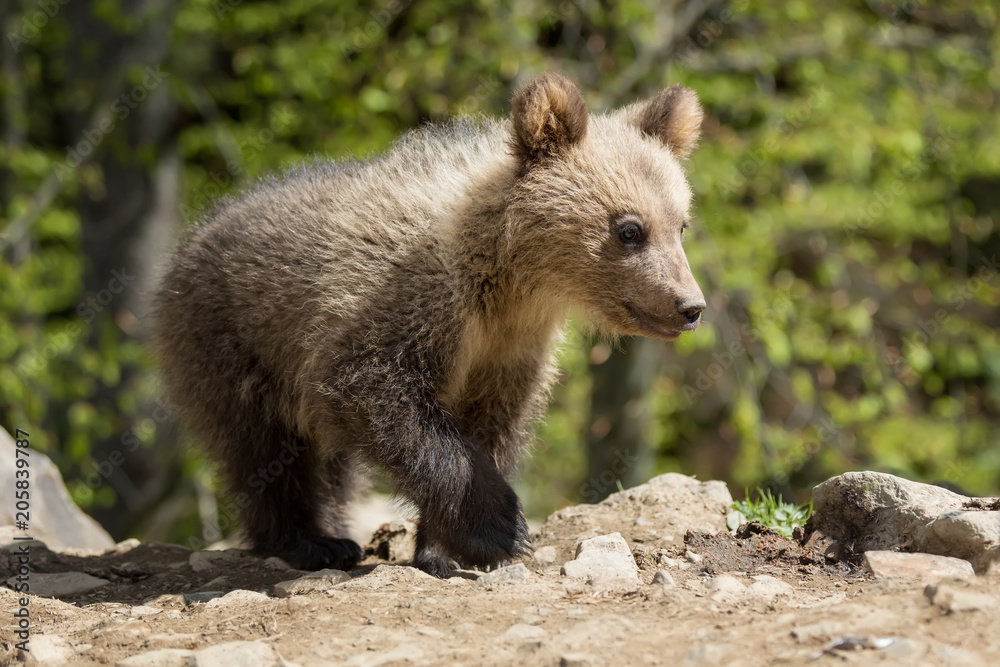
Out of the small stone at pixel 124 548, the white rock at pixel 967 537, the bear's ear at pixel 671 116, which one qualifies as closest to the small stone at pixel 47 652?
the small stone at pixel 124 548

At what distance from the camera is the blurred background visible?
33.0ft

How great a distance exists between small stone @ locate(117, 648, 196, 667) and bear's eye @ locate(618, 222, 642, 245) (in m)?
2.65

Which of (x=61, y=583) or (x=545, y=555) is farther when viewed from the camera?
(x=61, y=583)

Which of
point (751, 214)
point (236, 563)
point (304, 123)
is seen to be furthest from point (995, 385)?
point (236, 563)

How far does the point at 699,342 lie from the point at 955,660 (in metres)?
7.08

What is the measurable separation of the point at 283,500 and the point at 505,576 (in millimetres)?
1891

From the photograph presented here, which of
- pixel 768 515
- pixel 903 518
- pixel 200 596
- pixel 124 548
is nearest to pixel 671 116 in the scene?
pixel 768 515

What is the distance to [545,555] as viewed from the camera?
468 centimetres

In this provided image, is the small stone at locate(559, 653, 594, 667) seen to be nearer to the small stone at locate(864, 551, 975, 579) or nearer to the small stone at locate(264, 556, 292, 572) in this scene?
the small stone at locate(864, 551, 975, 579)

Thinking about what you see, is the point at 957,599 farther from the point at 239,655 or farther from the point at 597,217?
the point at 597,217

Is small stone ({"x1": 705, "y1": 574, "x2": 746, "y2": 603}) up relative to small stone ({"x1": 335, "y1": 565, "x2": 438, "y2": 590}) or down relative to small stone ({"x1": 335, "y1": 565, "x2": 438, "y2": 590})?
up

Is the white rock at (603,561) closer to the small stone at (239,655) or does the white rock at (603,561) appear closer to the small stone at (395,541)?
the small stone at (239,655)

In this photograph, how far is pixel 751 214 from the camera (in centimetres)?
1126

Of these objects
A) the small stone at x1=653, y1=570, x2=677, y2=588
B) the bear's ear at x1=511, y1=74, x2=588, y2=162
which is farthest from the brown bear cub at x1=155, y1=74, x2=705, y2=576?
the small stone at x1=653, y1=570, x2=677, y2=588
